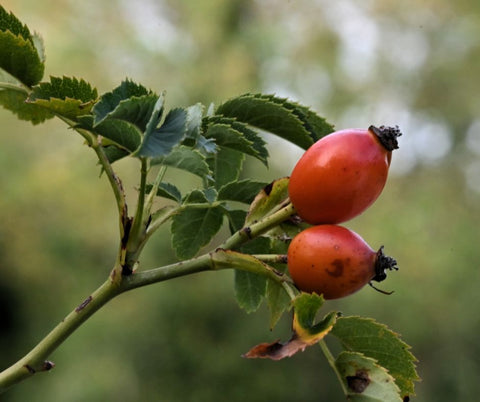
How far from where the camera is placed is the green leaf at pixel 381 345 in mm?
636

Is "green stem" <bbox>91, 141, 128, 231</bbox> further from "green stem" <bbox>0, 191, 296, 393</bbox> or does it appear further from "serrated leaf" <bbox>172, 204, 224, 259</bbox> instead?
"serrated leaf" <bbox>172, 204, 224, 259</bbox>

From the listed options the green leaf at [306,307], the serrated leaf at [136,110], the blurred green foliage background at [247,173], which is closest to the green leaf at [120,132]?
the serrated leaf at [136,110]

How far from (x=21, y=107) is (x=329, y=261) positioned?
394 millimetres

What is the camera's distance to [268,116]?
689mm

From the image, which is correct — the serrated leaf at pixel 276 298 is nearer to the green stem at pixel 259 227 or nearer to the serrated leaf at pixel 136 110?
the green stem at pixel 259 227

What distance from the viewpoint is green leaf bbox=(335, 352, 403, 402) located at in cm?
57

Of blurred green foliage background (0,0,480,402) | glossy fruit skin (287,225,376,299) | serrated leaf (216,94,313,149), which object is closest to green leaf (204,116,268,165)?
serrated leaf (216,94,313,149)

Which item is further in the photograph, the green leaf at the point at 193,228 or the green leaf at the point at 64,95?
the green leaf at the point at 193,228

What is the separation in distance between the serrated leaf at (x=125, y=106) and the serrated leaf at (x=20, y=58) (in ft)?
0.37

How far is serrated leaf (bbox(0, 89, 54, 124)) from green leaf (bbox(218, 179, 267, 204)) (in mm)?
214

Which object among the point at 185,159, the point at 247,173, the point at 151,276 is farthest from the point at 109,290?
the point at 247,173

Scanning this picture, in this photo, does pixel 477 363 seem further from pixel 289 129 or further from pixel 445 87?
pixel 289 129

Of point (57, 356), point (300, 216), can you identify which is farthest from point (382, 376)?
point (57, 356)

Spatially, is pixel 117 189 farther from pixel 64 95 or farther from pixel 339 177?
pixel 339 177
